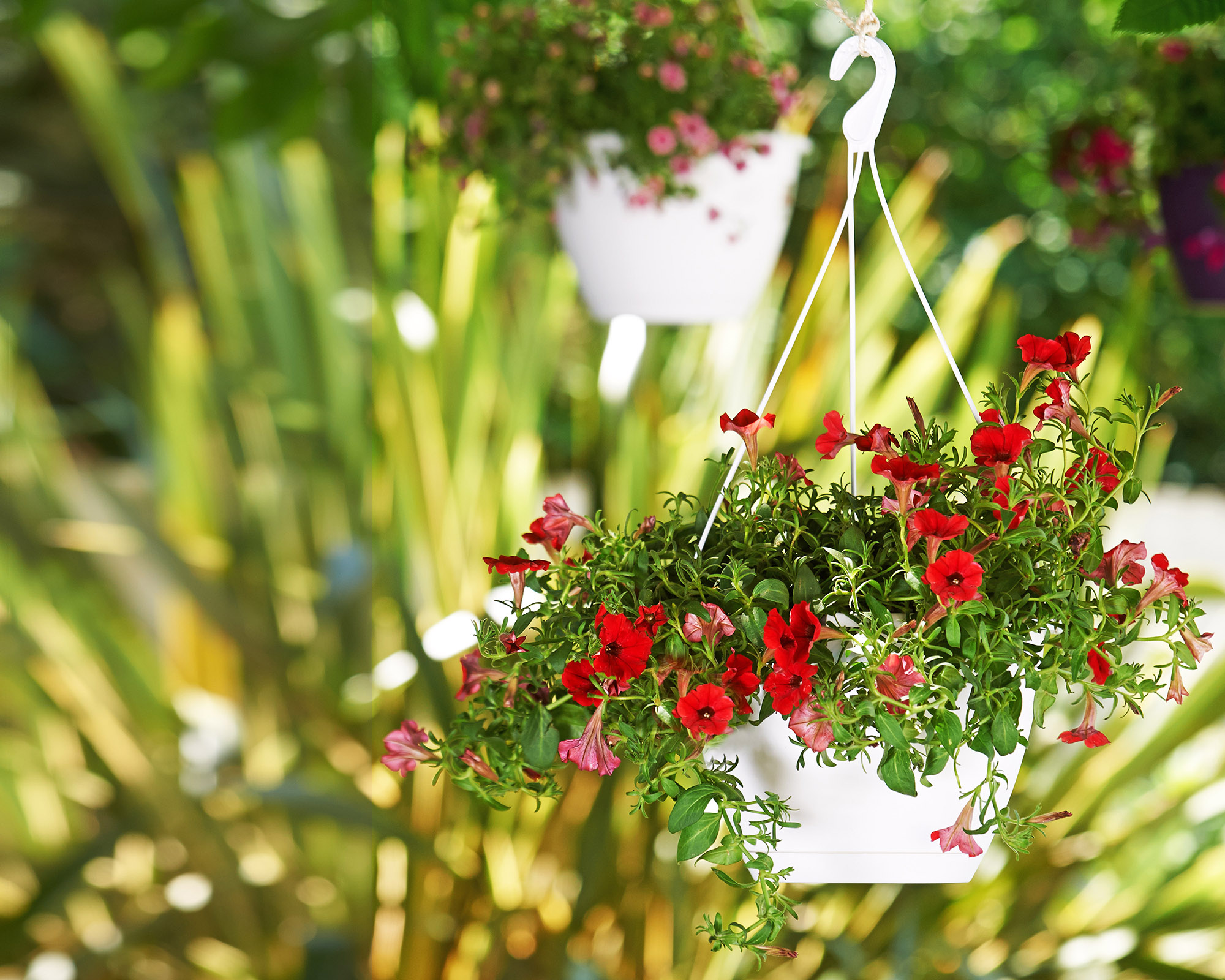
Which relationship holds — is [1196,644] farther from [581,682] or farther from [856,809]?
[581,682]

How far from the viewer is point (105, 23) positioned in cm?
207

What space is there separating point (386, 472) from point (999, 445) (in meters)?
0.99

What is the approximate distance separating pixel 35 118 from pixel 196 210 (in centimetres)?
76

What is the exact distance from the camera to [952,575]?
458 mm

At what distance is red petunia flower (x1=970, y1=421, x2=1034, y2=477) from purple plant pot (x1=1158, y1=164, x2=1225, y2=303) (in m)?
0.59

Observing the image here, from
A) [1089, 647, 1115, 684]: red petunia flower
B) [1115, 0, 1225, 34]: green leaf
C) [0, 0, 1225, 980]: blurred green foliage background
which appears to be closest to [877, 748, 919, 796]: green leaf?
[1089, 647, 1115, 684]: red petunia flower

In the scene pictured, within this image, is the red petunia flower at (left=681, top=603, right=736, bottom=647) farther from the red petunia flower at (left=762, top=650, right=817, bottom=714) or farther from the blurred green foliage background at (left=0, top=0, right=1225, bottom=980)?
the blurred green foliage background at (left=0, top=0, right=1225, bottom=980)

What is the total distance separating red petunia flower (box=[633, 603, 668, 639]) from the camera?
0.50m

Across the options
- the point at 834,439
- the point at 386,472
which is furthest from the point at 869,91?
the point at 386,472

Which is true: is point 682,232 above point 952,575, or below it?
above

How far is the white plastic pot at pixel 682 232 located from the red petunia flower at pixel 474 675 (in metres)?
0.36

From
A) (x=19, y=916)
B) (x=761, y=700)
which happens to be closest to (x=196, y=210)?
(x=19, y=916)

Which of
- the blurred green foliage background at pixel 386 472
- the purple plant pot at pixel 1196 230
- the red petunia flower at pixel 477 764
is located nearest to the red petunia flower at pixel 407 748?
the red petunia flower at pixel 477 764

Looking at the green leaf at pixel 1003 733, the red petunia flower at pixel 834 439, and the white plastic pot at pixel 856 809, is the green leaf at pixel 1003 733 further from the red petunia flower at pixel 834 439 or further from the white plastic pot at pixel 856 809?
the red petunia flower at pixel 834 439
